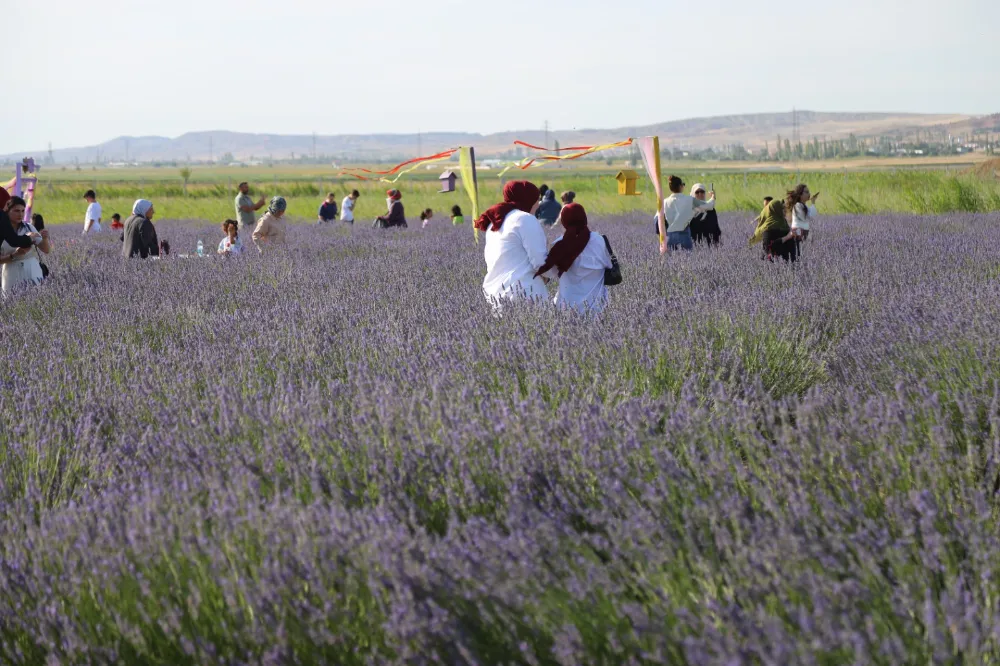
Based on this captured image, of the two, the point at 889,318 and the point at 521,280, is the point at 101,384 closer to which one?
the point at 521,280

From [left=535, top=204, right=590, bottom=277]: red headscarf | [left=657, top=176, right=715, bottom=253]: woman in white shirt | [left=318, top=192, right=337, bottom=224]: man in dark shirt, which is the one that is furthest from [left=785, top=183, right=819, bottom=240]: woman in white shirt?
[left=318, top=192, right=337, bottom=224]: man in dark shirt

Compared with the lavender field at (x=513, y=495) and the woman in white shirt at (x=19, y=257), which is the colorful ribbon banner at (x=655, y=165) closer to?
the lavender field at (x=513, y=495)

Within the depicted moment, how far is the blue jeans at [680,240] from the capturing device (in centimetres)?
941

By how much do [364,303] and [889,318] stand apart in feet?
9.50

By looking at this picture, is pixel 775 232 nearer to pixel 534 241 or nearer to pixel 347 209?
pixel 534 241

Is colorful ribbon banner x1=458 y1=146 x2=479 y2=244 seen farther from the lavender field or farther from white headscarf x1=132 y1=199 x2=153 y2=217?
the lavender field

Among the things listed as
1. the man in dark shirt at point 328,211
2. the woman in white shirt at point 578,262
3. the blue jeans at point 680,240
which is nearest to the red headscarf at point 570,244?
the woman in white shirt at point 578,262

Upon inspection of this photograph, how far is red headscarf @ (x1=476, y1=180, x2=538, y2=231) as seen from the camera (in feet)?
17.8

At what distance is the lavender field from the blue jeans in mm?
4414

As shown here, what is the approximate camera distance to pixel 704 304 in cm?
485

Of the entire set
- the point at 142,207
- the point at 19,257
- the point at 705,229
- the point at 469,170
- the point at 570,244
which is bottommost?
the point at 705,229

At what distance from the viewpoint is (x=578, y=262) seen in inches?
215

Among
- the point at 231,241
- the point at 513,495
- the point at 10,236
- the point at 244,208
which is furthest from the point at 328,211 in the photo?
the point at 513,495

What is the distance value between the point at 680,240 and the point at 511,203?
13.8 feet
